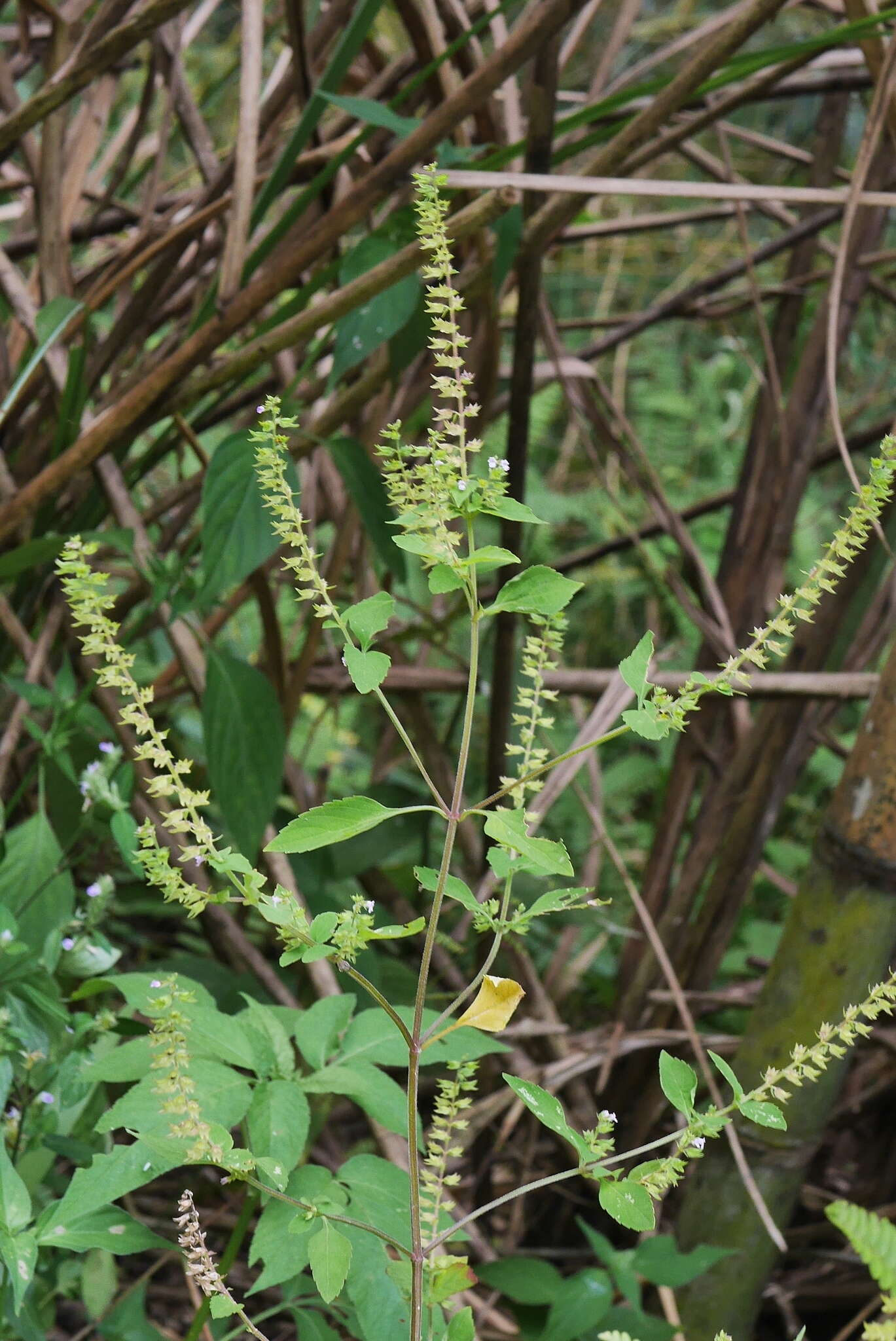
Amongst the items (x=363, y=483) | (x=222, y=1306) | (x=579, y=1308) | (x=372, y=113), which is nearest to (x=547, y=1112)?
(x=222, y=1306)

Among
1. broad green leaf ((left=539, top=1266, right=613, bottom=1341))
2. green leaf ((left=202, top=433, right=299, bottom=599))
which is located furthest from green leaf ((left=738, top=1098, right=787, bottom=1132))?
green leaf ((left=202, top=433, right=299, bottom=599))

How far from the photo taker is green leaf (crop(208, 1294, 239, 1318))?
47 cm

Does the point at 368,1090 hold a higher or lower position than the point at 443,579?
lower

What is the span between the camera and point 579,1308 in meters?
0.85

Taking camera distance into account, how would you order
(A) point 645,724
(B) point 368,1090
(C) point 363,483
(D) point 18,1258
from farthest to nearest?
1. (C) point 363,483
2. (B) point 368,1090
3. (D) point 18,1258
4. (A) point 645,724

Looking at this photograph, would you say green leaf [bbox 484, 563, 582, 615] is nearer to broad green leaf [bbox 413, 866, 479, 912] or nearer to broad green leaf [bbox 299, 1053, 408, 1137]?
broad green leaf [bbox 413, 866, 479, 912]

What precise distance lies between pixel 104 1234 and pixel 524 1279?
46 cm

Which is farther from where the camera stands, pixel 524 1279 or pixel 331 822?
pixel 524 1279

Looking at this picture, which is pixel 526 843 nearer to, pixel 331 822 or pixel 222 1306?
pixel 331 822

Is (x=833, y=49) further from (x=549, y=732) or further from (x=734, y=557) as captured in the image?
(x=549, y=732)

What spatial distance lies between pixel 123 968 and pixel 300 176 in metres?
0.93

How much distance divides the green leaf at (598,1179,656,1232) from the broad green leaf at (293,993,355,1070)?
244 millimetres

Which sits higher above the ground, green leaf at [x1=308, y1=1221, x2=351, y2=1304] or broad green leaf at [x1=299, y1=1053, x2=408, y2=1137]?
green leaf at [x1=308, y1=1221, x2=351, y2=1304]

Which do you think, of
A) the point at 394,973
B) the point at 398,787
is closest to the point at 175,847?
the point at 394,973
